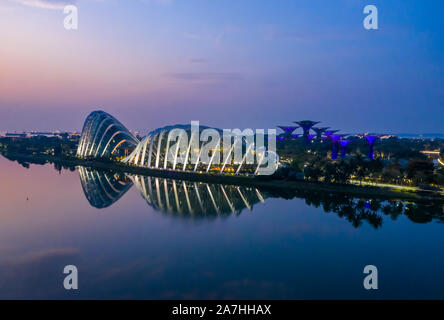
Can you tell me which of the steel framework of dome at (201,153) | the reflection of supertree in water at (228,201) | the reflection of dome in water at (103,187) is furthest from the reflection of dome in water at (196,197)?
the steel framework of dome at (201,153)

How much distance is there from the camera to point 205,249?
14.8m

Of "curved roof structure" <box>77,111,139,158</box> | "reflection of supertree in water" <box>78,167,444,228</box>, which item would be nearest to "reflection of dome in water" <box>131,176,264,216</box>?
"reflection of supertree in water" <box>78,167,444,228</box>

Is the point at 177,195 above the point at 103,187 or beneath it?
beneath

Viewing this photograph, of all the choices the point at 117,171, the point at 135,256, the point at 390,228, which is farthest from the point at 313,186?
the point at 117,171

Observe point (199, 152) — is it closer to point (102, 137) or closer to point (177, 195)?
point (177, 195)

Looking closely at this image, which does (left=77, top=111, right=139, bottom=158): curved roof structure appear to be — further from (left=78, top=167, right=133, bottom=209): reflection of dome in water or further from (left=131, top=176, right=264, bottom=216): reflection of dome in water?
(left=131, top=176, right=264, bottom=216): reflection of dome in water

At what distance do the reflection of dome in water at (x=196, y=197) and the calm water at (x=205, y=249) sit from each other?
0.21 m

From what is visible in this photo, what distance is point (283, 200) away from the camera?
2667cm

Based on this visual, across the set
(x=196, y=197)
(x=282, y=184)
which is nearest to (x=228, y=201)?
(x=196, y=197)

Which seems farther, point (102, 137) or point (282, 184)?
point (102, 137)

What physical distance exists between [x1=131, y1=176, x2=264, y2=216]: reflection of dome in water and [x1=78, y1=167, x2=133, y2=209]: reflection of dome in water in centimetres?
183

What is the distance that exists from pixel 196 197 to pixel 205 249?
480 inches

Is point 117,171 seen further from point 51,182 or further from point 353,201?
point 353,201

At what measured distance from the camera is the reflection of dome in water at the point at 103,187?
1020 inches
